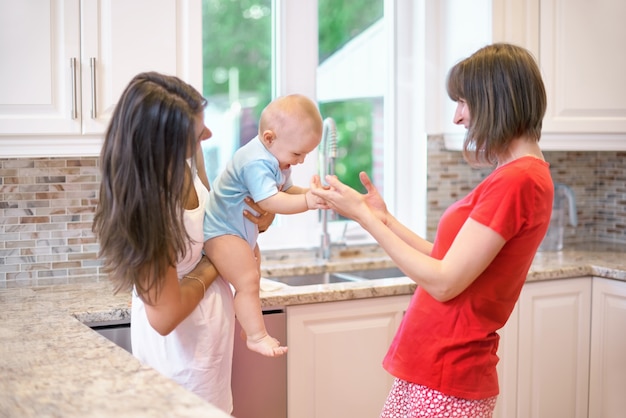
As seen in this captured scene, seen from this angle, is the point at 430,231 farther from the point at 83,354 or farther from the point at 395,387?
the point at 83,354

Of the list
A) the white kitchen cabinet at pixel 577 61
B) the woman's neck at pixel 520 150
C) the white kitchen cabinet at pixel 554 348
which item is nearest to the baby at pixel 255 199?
the woman's neck at pixel 520 150

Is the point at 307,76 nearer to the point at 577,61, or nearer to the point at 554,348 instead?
the point at 577,61

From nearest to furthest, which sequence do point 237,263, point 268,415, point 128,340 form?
point 237,263
point 128,340
point 268,415

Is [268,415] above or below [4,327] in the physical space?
below

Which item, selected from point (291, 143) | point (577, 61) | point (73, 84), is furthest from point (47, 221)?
point (577, 61)

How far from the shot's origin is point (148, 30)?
2580 millimetres

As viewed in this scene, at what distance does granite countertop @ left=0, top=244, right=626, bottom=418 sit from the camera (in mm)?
1382

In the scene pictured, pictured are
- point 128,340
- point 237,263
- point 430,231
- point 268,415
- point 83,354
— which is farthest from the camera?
Answer: point 430,231

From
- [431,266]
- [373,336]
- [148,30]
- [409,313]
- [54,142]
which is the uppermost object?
[148,30]

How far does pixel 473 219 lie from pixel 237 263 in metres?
0.56

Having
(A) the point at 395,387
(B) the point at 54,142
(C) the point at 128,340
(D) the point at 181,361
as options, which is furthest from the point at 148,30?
(A) the point at 395,387

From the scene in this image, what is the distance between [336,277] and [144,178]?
1.65 meters

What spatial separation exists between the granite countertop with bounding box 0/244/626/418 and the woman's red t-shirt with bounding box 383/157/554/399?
650 millimetres

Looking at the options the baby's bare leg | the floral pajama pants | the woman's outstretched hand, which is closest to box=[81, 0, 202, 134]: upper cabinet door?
the baby's bare leg
